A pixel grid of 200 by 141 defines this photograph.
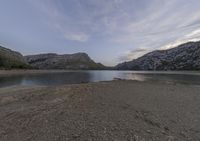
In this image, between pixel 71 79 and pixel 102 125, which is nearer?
pixel 102 125

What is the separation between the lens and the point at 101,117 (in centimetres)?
698

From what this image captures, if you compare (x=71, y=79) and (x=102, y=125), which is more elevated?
(x=102, y=125)

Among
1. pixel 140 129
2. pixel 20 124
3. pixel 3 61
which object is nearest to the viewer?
pixel 140 129

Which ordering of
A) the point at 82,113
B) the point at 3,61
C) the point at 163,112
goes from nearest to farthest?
the point at 82,113 → the point at 163,112 → the point at 3,61

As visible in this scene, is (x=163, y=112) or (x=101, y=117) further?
(x=163, y=112)

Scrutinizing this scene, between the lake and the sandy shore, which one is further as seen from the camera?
the lake

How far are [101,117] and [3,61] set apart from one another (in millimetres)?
109031

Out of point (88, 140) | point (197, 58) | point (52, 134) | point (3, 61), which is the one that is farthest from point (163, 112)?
point (197, 58)

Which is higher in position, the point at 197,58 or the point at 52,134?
the point at 197,58

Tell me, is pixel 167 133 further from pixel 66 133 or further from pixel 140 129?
pixel 66 133

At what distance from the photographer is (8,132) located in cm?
593

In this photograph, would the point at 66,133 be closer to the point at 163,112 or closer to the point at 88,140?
the point at 88,140

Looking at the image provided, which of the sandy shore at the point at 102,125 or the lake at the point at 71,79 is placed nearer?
the sandy shore at the point at 102,125

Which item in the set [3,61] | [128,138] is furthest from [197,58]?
[128,138]
